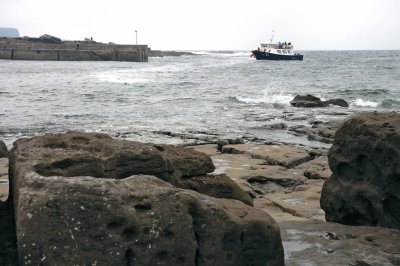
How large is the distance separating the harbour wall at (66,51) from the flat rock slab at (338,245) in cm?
8095

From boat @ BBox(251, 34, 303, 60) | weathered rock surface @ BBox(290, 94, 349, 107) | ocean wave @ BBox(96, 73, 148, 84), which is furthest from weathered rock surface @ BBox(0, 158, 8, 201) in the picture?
boat @ BBox(251, 34, 303, 60)

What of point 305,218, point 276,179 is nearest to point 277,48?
point 276,179

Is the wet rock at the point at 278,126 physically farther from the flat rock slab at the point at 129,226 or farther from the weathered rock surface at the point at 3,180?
the flat rock slab at the point at 129,226

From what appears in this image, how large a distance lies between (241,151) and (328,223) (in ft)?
17.5

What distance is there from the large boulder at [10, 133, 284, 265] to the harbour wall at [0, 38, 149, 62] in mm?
81085

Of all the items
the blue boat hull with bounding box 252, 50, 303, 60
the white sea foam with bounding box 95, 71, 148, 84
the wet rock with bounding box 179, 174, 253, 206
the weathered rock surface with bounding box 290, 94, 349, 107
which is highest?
the wet rock with bounding box 179, 174, 253, 206

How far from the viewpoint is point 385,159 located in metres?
5.27

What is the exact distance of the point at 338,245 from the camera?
4.78m

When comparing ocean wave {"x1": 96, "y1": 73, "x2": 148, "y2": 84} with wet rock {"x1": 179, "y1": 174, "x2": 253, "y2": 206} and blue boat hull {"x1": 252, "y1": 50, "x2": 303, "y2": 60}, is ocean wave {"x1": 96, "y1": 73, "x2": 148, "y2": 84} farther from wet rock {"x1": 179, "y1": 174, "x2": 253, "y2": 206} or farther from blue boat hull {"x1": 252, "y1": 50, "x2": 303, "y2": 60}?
blue boat hull {"x1": 252, "y1": 50, "x2": 303, "y2": 60}

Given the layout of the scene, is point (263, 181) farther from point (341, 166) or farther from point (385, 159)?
point (385, 159)

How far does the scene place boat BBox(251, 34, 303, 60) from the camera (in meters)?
86.4

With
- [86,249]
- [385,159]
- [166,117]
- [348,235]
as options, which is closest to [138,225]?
[86,249]

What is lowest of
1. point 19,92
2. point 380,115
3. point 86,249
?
point 19,92

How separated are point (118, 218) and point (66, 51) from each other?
84.7 meters
